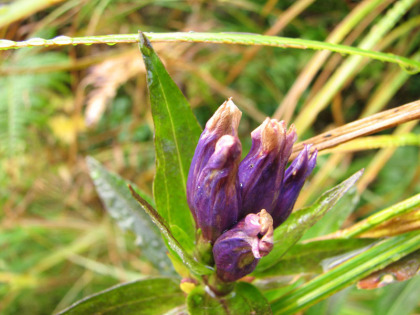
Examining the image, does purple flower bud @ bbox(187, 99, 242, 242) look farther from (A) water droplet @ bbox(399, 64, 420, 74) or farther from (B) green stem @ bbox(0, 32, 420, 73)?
(A) water droplet @ bbox(399, 64, 420, 74)

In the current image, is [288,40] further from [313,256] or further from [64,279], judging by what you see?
[64,279]

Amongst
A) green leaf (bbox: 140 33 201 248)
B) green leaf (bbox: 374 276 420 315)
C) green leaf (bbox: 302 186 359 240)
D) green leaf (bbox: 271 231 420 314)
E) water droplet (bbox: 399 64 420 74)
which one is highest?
green leaf (bbox: 140 33 201 248)

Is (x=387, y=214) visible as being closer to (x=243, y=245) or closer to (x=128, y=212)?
(x=243, y=245)

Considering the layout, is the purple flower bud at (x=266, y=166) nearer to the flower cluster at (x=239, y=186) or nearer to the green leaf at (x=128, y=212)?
the flower cluster at (x=239, y=186)

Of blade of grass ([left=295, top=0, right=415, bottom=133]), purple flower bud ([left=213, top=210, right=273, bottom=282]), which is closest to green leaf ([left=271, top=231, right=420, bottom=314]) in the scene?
purple flower bud ([left=213, top=210, right=273, bottom=282])

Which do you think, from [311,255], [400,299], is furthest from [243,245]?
[400,299]
